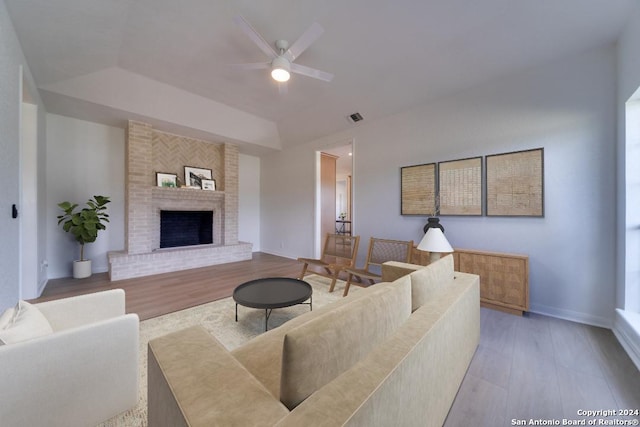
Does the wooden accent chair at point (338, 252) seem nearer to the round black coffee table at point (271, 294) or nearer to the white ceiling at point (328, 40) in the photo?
the round black coffee table at point (271, 294)

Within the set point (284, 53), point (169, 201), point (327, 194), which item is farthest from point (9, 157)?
point (327, 194)

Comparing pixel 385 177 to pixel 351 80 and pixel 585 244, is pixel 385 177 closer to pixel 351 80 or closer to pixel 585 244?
pixel 351 80

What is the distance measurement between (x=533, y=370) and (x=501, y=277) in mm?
1165

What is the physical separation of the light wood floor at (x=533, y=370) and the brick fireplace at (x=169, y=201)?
1111mm

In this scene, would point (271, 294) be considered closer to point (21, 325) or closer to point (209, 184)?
point (21, 325)

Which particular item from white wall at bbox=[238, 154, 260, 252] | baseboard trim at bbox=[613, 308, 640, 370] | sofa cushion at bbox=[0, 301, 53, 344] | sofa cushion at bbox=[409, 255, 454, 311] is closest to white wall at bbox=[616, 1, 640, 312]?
baseboard trim at bbox=[613, 308, 640, 370]

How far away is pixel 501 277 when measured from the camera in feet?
8.79

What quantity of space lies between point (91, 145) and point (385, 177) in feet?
17.3

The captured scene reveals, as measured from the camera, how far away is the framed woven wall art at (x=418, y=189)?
137 inches

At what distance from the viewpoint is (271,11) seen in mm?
2443

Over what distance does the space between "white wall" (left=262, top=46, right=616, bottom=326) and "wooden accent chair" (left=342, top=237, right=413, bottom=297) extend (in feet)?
1.78

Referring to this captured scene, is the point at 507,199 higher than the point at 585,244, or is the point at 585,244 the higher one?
the point at 507,199

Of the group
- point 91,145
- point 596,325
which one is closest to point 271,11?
point 91,145

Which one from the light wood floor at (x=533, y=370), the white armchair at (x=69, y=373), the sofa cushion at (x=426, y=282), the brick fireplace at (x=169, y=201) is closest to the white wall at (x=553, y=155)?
the light wood floor at (x=533, y=370)
